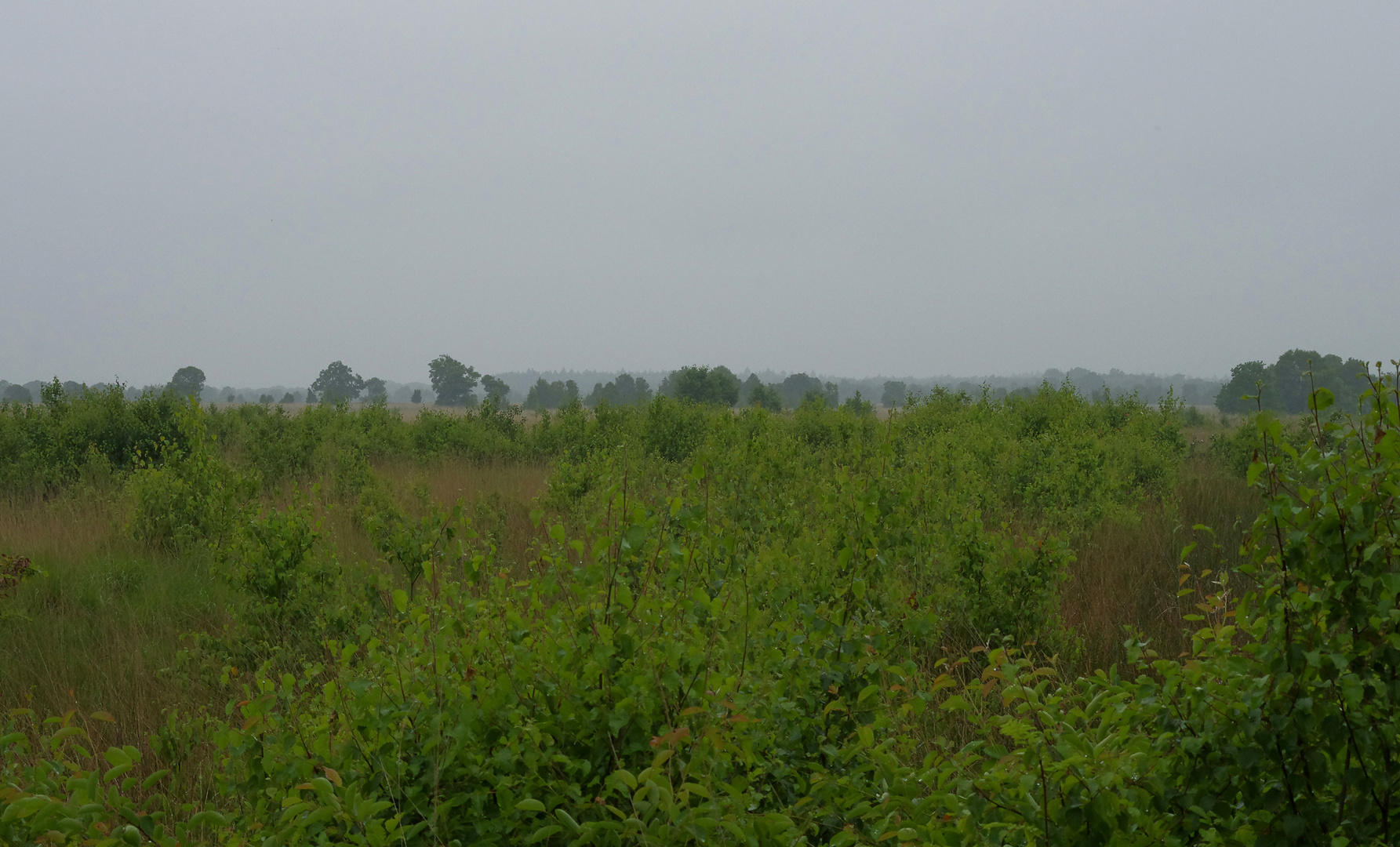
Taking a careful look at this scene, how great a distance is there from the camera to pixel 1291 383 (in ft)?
160

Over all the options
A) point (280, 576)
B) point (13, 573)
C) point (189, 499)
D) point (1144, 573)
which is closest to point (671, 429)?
Result: point (189, 499)

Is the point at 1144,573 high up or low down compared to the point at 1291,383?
down

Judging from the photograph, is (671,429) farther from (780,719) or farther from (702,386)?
(702,386)

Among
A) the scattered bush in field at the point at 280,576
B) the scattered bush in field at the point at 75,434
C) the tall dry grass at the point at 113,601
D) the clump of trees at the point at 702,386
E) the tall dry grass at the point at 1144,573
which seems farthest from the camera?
the clump of trees at the point at 702,386

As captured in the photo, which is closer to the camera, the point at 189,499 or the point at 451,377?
the point at 189,499

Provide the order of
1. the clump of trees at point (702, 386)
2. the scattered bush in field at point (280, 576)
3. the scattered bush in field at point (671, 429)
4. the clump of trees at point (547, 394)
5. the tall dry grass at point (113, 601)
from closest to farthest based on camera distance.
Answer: the tall dry grass at point (113, 601)
the scattered bush in field at point (280, 576)
the scattered bush in field at point (671, 429)
the clump of trees at point (702, 386)
the clump of trees at point (547, 394)

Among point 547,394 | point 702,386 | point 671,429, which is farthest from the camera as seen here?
point 547,394

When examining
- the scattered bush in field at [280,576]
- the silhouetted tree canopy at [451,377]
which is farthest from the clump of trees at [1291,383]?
the silhouetted tree canopy at [451,377]

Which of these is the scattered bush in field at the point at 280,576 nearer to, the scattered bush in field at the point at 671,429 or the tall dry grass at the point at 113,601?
the tall dry grass at the point at 113,601

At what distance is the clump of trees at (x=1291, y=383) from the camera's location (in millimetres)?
1841

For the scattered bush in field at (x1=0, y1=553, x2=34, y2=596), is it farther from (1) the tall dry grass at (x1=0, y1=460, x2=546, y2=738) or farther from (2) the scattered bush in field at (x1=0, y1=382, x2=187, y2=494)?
(2) the scattered bush in field at (x1=0, y1=382, x2=187, y2=494)

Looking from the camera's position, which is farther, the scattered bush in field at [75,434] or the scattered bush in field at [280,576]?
the scattered bush in field at [75,434]

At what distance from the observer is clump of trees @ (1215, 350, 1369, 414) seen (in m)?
1.84

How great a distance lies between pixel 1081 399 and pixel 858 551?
15.6 metres
